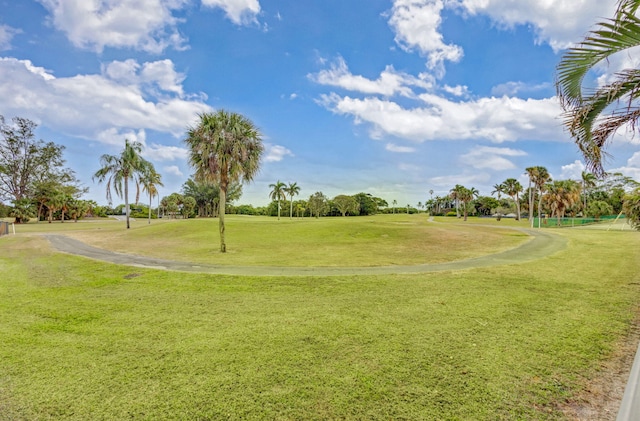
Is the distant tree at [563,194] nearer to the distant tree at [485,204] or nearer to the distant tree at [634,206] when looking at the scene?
the distant tree at [634,206]

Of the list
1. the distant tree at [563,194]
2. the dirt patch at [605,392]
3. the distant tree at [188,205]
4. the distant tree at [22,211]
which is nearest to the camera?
the dirt patch at [605,392]

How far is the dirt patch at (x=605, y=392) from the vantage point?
3.14m

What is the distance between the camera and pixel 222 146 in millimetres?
16422

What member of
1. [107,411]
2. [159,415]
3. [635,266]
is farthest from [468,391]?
[635,266]

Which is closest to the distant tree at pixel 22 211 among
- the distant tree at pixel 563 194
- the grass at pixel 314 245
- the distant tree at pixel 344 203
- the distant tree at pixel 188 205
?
the distant tree at pixel 188 205

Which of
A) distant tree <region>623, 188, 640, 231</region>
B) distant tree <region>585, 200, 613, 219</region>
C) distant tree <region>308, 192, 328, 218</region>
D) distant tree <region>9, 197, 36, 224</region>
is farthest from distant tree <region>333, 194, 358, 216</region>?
distant tree <region>623, 188, 640, 231</region>

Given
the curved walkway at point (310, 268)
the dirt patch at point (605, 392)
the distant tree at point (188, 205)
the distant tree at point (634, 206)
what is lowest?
the curved walkway at point (310, 268)

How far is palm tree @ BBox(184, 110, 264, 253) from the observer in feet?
53.8

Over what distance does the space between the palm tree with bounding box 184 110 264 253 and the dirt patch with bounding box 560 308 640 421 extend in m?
16.1

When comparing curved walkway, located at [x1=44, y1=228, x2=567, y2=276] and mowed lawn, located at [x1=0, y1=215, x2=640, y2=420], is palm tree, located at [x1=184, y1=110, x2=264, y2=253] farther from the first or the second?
mowed lawn, located at [x1=0, y1=215, x2=640, y2=420]

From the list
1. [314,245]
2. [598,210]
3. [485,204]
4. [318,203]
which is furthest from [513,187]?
[314,245]

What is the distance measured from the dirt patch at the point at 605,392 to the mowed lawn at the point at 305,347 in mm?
101

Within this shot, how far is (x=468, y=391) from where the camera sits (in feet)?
11.4

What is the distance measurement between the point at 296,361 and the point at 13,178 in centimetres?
7069
